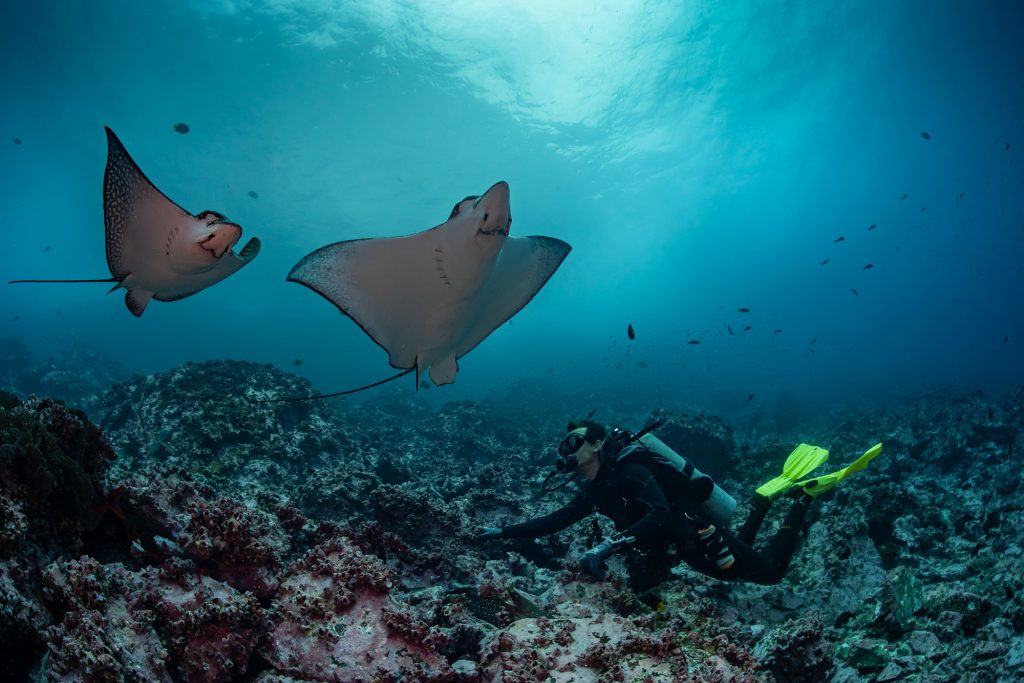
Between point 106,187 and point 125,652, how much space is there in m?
2.90

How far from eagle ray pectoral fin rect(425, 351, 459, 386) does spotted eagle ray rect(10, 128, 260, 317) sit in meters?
1.93

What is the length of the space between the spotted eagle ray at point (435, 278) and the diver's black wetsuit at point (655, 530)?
1.89m

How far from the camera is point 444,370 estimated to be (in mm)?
4383

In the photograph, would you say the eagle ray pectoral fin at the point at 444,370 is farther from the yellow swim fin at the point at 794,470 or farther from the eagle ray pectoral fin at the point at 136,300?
the yellow swim fin at the point at 794,470

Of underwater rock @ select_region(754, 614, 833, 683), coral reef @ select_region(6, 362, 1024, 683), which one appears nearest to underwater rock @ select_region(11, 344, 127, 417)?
coral reef @ select_region(6, 362, 1024, 683)

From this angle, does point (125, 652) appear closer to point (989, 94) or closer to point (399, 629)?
point (399, 629)

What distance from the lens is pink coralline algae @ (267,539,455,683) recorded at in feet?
6.17

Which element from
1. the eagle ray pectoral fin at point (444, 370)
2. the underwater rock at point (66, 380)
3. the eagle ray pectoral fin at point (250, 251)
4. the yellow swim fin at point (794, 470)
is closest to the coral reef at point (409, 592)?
the yellow swim fin at point (794, 470)

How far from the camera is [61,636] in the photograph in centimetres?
147

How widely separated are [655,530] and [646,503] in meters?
0.28

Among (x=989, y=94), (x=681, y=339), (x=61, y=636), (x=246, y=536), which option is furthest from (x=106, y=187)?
(x=681, y=339)

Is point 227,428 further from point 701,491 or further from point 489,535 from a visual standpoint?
point 701,491

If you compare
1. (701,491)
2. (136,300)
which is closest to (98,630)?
(136,300)

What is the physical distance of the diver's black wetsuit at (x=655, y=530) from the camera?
3471 millimetres
